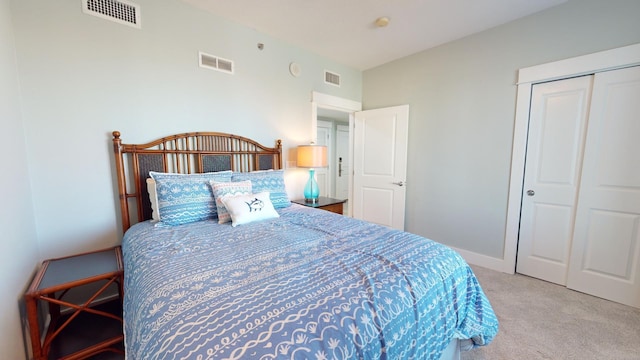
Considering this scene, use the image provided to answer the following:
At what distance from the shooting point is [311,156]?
9.60ft

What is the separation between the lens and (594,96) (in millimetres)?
2111

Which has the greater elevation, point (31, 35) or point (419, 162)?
point (31, 35)

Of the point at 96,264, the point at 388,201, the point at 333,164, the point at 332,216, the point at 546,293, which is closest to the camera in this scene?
the point at 96,264

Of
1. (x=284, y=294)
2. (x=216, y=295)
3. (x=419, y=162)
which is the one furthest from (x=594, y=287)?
(x=216, y=295)

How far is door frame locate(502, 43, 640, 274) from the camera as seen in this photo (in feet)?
6.52

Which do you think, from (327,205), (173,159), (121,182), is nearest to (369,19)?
(327,205)

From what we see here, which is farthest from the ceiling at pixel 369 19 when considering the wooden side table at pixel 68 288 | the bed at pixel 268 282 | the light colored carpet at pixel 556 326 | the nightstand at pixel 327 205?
the light colored carpet at pixel 556 326

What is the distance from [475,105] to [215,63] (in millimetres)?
2828

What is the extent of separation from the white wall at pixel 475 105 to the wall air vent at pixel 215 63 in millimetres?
2170

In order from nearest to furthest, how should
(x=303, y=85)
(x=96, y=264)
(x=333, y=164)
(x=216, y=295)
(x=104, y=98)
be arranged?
(x=216, y=295), (x=96, y=264), (x=104, y=98), (x=303, y=85), (x=333, y=164)

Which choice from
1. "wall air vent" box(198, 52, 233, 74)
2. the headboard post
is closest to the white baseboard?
"wall air vent" box(198, 52, 233, 74)

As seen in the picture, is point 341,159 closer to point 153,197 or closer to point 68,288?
point 153,197

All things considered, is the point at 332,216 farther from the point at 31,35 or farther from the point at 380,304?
the point at 31,35

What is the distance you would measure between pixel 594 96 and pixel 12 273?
4191mm
